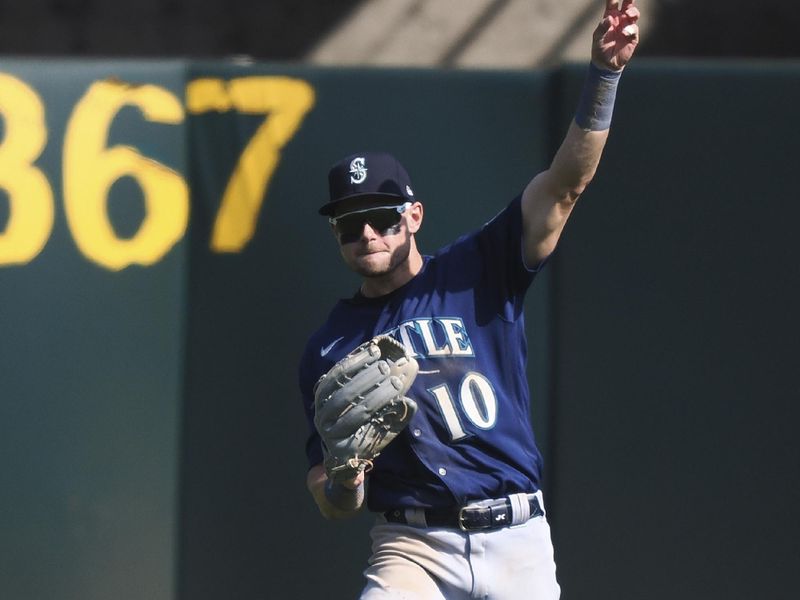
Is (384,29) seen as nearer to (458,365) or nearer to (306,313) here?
(306,313)

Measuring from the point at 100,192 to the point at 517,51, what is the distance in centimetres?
259

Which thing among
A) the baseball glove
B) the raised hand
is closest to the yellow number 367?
the baseball glove

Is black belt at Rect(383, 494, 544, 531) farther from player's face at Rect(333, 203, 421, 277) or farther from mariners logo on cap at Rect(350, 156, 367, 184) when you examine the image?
mariners logo on cap at Rect(350, 156, 367, 184)

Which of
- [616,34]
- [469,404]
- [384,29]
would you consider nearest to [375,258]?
[469,404]

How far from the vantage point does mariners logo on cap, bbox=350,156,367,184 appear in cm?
350

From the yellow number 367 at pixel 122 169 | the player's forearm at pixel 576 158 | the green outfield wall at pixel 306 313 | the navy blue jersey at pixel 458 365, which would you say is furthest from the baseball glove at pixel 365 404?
the yellow number 367 at pixel 122 169

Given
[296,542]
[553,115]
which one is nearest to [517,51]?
[553,115]

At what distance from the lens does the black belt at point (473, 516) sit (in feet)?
11.0

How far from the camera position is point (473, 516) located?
335 cm

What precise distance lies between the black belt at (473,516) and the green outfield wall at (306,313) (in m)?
1.14

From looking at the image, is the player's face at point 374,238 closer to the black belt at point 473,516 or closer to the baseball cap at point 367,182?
the baseball cap at point 367,182

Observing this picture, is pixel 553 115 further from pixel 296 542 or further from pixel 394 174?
pixel 296 542

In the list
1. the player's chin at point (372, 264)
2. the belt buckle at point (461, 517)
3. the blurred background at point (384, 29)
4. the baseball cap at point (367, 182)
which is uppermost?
the blurred background at point (384, 29)

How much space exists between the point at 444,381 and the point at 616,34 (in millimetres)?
976
